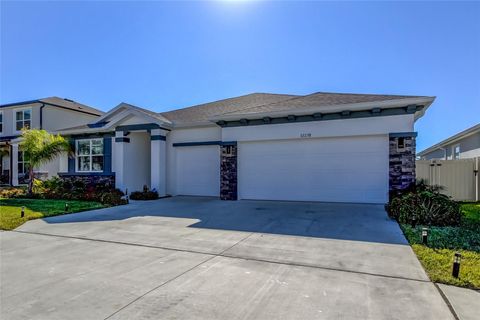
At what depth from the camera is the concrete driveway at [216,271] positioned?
3189 mm

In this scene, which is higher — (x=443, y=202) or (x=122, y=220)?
(x=443, y=202)

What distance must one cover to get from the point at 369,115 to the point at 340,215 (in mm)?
4227

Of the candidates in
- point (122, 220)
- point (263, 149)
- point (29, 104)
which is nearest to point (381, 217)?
point (263, 149)

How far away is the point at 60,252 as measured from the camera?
17.8 ft

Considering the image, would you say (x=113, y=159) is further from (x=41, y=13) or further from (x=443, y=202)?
(x=443, y=202)

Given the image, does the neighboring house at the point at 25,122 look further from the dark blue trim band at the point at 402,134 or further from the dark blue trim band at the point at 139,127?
the dark blue trim band at the point at 402,134

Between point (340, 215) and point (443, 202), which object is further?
point (340, 215)

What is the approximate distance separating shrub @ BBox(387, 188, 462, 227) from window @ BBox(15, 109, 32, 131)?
78.2 feet

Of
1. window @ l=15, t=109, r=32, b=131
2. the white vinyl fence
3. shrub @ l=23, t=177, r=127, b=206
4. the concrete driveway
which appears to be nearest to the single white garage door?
the concrete driveway

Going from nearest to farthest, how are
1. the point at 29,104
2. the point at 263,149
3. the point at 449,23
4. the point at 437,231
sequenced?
the point at 437,231, the point at 449,23, the point at 263,149, the point at 29,104

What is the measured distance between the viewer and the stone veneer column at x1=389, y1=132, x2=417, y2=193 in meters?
9.99

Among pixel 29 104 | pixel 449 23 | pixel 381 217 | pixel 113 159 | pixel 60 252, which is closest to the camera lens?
pixel 60 252

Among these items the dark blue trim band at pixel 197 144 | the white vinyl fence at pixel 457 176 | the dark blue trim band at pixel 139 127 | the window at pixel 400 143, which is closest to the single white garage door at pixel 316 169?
the window at pixel 400 143

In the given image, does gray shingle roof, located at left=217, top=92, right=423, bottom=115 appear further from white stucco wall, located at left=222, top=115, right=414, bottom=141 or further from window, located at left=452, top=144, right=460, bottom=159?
window, located at left=452, top=144, right=460, bottom=159
